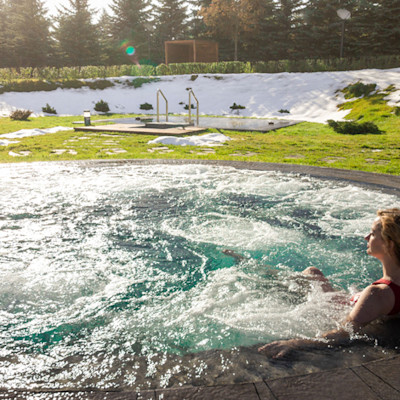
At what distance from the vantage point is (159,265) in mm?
4023

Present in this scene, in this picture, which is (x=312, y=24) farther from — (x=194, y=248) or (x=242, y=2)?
(x=194, y=248)

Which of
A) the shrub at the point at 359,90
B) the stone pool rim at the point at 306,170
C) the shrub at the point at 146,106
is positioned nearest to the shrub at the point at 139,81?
the shrub at the point at 146,106

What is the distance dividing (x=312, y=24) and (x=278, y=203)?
35593 millimetres

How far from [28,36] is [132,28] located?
12.6 metres

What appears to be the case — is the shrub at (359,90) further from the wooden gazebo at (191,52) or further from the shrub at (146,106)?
the wooden gazebo at (191,52)

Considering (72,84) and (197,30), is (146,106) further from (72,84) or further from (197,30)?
(197,30)

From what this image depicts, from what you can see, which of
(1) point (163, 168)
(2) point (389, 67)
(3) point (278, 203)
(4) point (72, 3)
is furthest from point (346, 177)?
(4) point (72, 3)

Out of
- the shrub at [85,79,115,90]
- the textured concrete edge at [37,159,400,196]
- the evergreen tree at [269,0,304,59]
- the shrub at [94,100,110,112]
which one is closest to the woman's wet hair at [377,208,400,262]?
the textured concrete edge at [37,159,400,196]

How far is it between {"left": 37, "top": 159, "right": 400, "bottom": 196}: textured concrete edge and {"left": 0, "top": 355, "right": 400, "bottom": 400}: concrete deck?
171 inches

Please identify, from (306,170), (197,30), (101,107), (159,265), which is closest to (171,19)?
(197,30)

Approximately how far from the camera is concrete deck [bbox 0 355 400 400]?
1866 mm

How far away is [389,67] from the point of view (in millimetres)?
25844

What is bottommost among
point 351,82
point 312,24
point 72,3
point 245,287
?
point 245,287

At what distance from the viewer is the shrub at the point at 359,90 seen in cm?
2119
